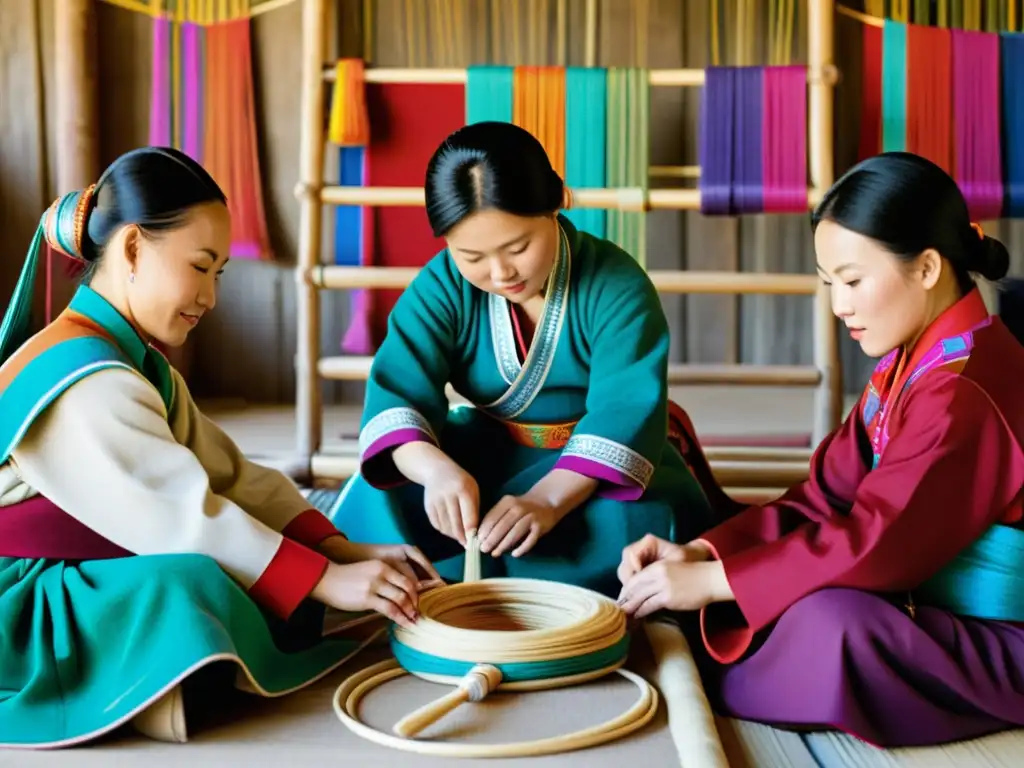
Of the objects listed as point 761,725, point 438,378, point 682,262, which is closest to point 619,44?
point 682,262

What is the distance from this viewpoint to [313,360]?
3266mm

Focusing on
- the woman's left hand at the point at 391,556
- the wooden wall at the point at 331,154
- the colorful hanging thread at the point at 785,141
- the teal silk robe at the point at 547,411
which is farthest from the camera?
the wooden wall at the point at 331,154

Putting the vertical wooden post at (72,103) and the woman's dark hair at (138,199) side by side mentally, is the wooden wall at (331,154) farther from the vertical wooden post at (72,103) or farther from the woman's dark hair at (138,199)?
the woman's dark hair at (138,199)

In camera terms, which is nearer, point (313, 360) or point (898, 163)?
point (898, 163)

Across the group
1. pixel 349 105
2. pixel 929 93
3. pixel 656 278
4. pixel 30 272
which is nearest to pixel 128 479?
pixel 30 272

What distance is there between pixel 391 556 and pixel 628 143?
1.72 metres

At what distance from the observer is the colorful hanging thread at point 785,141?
3.04 meters

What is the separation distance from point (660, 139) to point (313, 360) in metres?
1.63

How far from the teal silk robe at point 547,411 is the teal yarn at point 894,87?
1.43 metres

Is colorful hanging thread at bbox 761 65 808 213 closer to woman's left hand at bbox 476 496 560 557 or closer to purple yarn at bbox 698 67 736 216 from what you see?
purple yarn at bbox 698 67 736 216

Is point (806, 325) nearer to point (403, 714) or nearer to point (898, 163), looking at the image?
point (898, 163)

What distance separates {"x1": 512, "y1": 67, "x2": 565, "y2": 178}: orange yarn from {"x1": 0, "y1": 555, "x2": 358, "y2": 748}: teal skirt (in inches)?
75.2

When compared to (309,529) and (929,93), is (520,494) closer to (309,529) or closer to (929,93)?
(309,529)

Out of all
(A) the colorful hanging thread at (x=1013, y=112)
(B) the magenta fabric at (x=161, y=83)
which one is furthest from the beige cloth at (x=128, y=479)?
Answer: (A) the colorful hanging thread at (x=1013, y=112)
